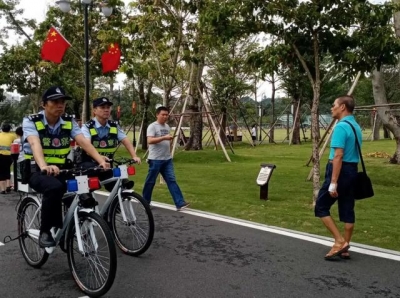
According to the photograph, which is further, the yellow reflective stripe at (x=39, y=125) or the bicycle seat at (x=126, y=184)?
the bicycle seat at (x=126, y=184)

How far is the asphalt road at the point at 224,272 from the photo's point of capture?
4.22 metres

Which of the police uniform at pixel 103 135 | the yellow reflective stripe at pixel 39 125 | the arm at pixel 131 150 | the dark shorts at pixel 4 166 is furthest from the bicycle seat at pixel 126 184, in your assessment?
the dark shorts at pixel 4 166

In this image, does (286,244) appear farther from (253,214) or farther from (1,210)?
(1,210)

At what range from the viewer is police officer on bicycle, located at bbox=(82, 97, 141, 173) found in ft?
19.7

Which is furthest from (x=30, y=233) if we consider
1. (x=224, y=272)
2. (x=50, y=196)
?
(x=224, y=272)

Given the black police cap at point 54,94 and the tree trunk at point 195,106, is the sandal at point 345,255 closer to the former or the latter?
the black police cap at point 54,94

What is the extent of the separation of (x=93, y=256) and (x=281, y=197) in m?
6.08

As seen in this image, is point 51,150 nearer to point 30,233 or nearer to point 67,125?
point 67,125

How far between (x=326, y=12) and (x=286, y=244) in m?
4.44

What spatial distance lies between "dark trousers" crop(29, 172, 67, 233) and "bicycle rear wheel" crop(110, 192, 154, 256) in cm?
99

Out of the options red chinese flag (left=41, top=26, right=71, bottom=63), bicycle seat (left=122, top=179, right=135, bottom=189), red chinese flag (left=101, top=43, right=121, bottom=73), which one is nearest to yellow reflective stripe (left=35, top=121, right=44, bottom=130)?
bicycle seat (left=122, top=179, right=135, bottom=189)

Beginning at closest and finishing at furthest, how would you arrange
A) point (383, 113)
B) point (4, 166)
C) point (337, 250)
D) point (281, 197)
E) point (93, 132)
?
point (337, 250) < point (93, 132) < point (281, 197) < point (4, 166) < point (383, 113)

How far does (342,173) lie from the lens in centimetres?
506

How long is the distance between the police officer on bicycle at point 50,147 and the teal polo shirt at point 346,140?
2576 millimetres
